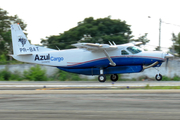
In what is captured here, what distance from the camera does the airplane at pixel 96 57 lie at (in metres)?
17.8

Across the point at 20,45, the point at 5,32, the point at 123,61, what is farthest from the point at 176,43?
the point at 20,45

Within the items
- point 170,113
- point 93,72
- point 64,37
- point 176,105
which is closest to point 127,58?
point 93,72

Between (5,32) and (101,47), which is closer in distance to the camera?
(101,47)

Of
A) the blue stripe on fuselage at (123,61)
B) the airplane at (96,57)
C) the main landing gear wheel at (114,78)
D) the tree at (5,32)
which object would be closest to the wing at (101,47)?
the airplane at (96,57)

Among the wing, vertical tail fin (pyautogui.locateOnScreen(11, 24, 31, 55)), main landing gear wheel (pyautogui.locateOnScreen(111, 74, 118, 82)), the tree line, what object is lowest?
main landing gear wheel (pyautogui.locateOnScreen(111, 74, 118, 82))

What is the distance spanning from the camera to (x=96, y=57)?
18.6 meters

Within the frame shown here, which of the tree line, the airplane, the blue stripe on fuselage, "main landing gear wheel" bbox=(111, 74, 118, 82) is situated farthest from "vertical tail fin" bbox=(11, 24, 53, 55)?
the tree line

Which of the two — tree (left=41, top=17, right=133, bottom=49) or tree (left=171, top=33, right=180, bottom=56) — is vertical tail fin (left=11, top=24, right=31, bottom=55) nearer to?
tree (left=41, top=17, right=133, bottom=49)

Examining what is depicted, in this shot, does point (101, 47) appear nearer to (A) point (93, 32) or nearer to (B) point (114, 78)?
(B) point (114, 78)

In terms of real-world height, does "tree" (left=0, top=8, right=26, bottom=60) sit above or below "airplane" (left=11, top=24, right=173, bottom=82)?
above

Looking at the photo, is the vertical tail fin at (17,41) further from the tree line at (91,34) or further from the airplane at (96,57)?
the tree line at (91,34)

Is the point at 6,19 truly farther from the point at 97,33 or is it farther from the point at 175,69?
the point at 175,69

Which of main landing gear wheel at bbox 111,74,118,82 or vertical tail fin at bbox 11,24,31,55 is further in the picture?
vertical tail fin at bbox 11,24,31,55

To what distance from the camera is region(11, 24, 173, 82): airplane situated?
699 inches
